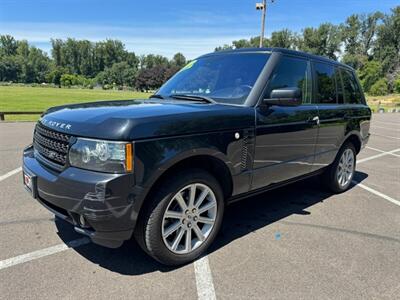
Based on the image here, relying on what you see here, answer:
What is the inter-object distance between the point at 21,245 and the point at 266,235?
2540 millimetres

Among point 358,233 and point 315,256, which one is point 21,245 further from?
point 358,233

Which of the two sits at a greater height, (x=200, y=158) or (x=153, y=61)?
(x=153, y=61)

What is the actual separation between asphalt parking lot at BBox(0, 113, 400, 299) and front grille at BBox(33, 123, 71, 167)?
3.14ft

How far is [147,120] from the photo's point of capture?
8.37 feet

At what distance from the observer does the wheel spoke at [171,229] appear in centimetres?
289

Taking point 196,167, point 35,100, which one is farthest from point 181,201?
point 35,100

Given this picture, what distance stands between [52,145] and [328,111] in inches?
136

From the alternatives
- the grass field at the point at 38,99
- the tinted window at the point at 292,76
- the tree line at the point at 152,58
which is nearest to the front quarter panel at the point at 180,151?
the tinted window at the point at 292,76

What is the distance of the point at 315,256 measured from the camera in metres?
3.26

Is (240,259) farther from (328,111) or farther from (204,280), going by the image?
(328,111)

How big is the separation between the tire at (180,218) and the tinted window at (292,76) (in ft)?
4.10

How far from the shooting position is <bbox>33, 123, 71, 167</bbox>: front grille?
2.70 meters

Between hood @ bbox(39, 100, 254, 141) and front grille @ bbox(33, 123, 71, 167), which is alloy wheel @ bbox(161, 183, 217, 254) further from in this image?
front grille @ bbox(33, 123, 71, 167)

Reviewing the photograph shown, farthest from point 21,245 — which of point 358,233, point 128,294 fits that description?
point 358,233
